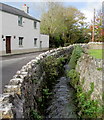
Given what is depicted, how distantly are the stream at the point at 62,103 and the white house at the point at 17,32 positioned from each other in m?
13.1

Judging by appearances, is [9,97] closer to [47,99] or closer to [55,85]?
[47,99]

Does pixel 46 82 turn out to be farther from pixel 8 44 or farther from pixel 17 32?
pixel 17 32

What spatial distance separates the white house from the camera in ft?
71.9

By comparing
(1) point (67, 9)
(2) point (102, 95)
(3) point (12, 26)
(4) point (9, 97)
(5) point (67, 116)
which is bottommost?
(5) point (67, 116)

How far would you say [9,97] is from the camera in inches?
152

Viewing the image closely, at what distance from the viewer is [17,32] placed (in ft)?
81.5

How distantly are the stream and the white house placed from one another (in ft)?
43.0

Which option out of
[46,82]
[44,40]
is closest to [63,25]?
[44,40]

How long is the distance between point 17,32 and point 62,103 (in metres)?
18.4

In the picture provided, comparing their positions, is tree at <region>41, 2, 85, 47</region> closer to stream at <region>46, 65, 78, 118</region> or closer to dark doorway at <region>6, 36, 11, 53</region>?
dark doorway at <region>6, 36, 11, 53</region>

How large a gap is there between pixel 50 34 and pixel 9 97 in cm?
3548

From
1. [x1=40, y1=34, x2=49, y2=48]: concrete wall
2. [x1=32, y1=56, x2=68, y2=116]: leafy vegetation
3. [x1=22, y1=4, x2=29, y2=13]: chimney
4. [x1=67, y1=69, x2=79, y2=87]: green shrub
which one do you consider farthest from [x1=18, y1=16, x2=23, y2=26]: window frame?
[x1=67, y1=69, x2=79, y2=87]: green shrub

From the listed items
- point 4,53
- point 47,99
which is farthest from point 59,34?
point 47,99

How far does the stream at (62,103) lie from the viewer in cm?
736
